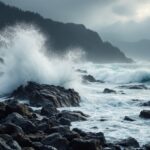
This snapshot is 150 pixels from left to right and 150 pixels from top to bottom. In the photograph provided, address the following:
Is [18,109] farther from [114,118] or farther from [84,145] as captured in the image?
[84,145]

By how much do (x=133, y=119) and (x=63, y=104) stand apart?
4689 mm

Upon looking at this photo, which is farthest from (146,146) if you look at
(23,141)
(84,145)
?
(23,141)

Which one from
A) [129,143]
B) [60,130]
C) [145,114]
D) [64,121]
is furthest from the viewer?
[145,114]

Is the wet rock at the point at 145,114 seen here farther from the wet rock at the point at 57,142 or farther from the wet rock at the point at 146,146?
the wet rock at the point at 57,142

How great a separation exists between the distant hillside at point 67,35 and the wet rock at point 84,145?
81.9 meters

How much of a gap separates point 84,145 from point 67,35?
103 m

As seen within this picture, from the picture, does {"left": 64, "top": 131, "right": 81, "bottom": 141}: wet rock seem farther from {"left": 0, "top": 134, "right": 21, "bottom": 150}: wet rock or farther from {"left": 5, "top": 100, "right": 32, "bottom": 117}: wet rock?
{"left": 5, "top": 100, "right": 32, "bottom": 117}: wet rock

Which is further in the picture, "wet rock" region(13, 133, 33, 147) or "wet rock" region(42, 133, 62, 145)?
"wet rock" region(42, 133, 62, 145)

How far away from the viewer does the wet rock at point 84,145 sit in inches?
458

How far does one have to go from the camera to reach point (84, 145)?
1166 cm

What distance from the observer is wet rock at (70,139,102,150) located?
11.6 metres

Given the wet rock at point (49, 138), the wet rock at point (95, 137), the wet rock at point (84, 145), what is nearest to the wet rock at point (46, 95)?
the wet rock at point (95, 137)

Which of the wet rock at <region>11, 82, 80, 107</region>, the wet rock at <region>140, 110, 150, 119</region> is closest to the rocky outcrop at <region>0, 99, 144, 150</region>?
the wet rock at <region>140, 110, 150, 119</region>

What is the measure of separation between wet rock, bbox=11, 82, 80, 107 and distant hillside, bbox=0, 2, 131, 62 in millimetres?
70099
